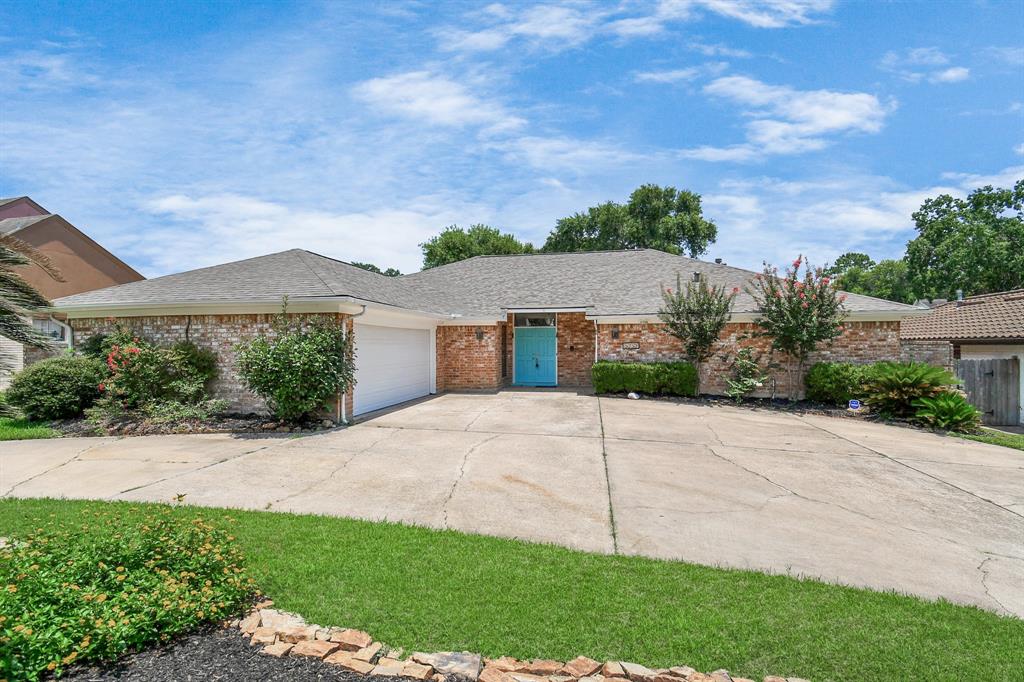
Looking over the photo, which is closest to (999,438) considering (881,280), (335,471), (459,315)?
(335,471)

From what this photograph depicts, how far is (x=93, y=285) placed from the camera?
24.9 meters

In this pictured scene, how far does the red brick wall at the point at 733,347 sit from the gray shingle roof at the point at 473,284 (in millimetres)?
563

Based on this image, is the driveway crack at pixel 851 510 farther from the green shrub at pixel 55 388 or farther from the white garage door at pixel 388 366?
the green shrub at pixel 55 388

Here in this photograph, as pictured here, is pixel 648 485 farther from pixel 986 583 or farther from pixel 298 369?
pixel 298 369

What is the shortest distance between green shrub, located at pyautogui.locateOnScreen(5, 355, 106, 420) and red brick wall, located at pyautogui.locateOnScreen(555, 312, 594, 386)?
12.5m

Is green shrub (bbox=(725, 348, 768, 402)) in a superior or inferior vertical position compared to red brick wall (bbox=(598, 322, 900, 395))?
inferior

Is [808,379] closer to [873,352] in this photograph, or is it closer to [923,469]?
[873,352]

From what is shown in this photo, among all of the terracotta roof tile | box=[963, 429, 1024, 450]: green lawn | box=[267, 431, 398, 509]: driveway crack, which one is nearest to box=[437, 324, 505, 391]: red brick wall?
box=[267, 431, 398, 509]: driveway crack

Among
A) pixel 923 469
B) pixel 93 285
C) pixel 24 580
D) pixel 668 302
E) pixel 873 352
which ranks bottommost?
pixel 923 469

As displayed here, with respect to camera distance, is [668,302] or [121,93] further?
[668,302]

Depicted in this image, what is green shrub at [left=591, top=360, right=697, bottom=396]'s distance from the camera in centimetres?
1416

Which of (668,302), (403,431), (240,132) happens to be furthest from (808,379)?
(240,132)

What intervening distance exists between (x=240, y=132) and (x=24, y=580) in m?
9.24

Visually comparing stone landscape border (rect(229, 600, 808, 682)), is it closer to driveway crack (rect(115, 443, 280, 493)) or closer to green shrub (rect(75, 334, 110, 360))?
driveway crack (rect(115, 443, 280, 493))
